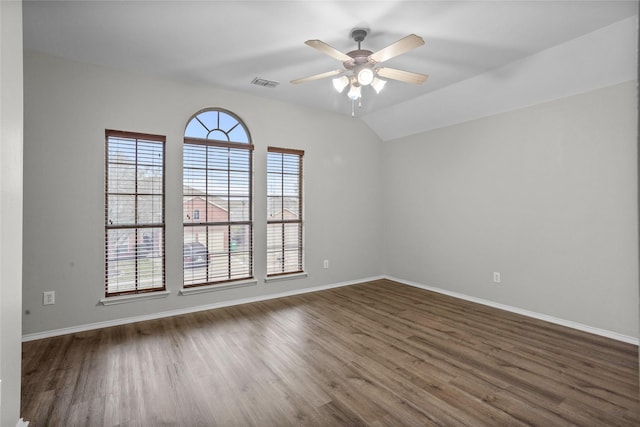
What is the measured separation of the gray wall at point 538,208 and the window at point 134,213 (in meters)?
3.75

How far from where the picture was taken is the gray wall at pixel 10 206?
1.48m

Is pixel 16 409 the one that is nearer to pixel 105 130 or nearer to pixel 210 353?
pixel 210 353

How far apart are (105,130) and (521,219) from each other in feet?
16.1

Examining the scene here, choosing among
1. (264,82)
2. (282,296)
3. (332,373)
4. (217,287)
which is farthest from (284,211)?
(332,373)

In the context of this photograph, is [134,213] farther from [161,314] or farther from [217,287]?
[217,287]

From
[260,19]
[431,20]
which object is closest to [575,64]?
[431,20]

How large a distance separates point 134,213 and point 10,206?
2.10m

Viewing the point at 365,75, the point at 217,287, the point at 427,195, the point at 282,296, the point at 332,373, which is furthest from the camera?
the point at 427,195

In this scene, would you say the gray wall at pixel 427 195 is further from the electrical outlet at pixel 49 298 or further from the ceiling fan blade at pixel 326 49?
the ceiling fan blade at pixel 326 49

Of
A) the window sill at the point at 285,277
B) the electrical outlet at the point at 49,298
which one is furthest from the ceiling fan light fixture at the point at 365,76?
the electrical outlet at the point at 49,298

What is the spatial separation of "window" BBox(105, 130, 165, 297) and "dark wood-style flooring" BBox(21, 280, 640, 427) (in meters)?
0.53

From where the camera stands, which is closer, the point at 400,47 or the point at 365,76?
the point at 400,47

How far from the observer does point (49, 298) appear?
318 cm

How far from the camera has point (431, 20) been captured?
260 centimetres
